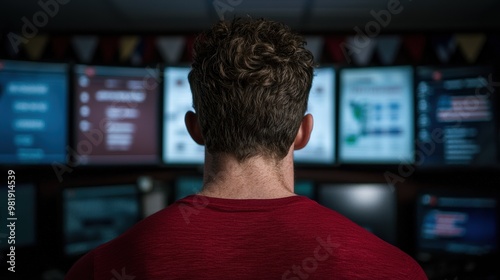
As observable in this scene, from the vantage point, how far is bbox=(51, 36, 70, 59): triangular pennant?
355cm

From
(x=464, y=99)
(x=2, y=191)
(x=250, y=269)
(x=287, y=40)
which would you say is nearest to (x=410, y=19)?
(x=464, y=99)

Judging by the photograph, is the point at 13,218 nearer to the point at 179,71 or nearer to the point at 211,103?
the point at 179,71

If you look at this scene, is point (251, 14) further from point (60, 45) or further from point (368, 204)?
point (368, 204)

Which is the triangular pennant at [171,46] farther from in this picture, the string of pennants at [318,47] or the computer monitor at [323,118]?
the computer monitor at [323,118]

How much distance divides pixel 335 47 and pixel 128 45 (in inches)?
53.9

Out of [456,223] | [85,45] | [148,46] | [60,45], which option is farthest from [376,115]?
[60,45]

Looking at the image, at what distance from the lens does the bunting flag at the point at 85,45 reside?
3.57 metres

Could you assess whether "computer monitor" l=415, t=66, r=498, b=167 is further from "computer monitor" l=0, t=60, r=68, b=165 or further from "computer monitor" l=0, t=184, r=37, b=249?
"computer monitor" l=0, t=184, r=37, b=249

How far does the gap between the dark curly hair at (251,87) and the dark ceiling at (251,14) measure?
88.6 inches

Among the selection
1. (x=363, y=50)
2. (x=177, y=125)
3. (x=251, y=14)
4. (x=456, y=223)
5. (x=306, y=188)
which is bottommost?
(x=456, y=223)

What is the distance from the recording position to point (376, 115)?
89.0 inches

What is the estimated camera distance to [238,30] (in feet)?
2.65

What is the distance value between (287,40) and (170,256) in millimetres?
357

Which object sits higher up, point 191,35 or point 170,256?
point 191,35
